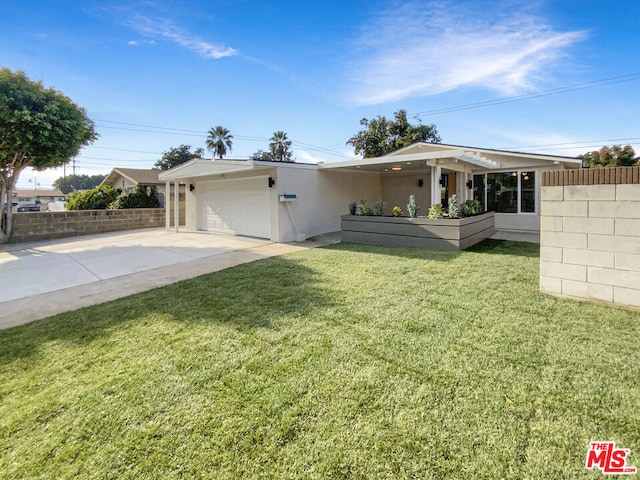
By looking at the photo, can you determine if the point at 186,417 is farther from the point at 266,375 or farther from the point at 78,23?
the point at 78,23

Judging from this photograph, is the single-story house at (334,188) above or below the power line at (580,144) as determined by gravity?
below

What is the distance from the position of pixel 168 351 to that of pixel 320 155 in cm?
5057

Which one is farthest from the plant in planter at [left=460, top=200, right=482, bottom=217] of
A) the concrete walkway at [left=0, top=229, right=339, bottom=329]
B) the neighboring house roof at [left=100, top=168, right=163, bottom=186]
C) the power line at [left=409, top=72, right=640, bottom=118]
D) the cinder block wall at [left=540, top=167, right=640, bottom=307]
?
the neighboring house roof at [left=100, top=168, right=163, bottom=186]

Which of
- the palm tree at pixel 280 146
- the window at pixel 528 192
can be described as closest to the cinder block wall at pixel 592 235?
the window at pixel 528 192

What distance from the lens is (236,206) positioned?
1261 centimetres

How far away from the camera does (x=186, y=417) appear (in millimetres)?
2234

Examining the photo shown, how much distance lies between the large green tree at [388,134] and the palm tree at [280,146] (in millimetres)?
16120

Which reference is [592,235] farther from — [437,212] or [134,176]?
[134,176]

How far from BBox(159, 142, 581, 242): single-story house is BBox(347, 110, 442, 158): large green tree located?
1565 cm

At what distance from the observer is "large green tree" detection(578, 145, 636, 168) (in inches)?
949

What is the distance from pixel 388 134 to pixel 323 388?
29.6 meters

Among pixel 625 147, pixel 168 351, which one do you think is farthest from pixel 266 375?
pixel 625 147

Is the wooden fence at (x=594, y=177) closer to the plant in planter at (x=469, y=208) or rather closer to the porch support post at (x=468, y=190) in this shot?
the plant in planter at (x=469, y=208)

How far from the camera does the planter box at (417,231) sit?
8.26m
